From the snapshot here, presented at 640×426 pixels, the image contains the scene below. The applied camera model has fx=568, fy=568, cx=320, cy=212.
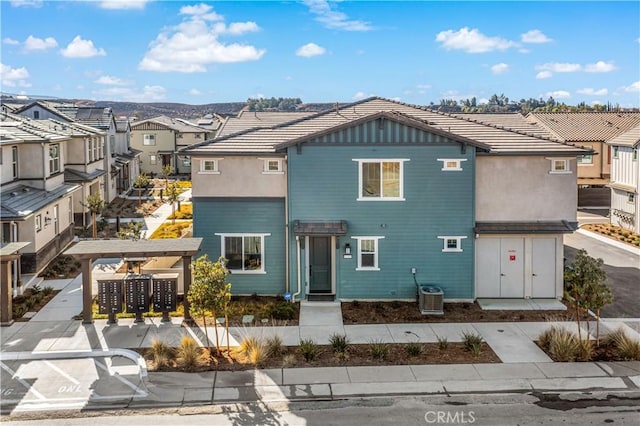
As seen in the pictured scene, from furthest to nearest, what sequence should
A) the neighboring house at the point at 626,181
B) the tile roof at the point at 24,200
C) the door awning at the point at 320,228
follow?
the neighboring house at the point at 626,181
the tile roof at the point at 24,200
the door awning at the point at 320,228

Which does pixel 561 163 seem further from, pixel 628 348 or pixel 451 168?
pixel 628 348

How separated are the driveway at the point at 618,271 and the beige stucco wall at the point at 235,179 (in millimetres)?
11714

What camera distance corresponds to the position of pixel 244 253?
784 inches

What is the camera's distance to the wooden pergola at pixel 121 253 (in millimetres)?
16891

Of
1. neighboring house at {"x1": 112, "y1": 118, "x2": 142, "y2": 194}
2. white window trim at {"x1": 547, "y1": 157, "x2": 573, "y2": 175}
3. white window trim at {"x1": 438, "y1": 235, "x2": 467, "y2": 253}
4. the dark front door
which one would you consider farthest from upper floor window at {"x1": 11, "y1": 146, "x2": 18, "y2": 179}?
white window trim at {"x1": 547, "y1": 157, "x2": 573, "y2": 175}

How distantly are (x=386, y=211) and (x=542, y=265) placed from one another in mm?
5735

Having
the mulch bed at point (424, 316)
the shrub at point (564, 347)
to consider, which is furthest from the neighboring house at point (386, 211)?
the shrub at point (564, 347)

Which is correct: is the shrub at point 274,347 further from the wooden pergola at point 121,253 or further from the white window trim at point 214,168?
the white window trim at point 214,168

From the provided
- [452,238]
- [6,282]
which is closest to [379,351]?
[452,238]

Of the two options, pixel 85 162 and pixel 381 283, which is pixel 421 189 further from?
pixel 85 162

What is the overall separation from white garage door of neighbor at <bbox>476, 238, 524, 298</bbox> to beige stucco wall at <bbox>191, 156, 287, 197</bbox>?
7.41m

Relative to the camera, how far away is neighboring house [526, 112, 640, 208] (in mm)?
41750

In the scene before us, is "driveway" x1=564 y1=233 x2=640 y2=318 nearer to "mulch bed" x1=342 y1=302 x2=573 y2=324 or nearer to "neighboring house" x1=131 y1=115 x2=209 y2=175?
"mulch bed" x1=342 y1=302 x2=573 y2=324

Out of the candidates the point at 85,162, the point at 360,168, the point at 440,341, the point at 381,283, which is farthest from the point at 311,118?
the point at 85,162
